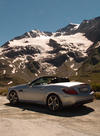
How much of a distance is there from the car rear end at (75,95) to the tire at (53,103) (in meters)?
0.30

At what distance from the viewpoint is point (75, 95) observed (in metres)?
8.36

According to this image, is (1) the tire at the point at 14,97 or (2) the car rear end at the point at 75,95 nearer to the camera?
(2) the car rear end at the point at 75,95

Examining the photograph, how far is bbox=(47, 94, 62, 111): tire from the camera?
860cm

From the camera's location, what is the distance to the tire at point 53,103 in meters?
8.60

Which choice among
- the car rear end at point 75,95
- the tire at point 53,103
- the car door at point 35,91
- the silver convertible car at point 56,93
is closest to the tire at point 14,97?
the silver convertible car at point 56,93

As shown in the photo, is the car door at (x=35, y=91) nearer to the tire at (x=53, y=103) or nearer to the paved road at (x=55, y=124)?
the tire at (x=53, y=103)

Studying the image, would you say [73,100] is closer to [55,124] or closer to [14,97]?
[55,124]

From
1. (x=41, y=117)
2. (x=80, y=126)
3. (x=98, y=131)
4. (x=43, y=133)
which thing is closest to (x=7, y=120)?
(x=41, y=117)

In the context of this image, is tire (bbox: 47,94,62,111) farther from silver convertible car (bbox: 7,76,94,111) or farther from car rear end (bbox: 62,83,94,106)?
car rear end (bbox: 62,83,94,106)

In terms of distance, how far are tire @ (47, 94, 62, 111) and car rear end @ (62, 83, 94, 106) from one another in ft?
0.98

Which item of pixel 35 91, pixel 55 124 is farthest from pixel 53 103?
pixel 55 124

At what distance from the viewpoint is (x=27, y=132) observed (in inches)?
220

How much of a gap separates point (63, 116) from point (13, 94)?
411cm

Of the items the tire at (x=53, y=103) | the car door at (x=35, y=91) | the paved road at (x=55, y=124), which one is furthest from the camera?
the car door at (x=35, y=91)
